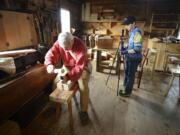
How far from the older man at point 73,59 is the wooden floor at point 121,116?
26 centimetres

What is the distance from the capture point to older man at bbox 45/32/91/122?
1641 mm

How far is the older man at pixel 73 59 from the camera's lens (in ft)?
5.38

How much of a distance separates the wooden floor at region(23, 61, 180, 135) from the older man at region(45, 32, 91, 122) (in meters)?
0.26

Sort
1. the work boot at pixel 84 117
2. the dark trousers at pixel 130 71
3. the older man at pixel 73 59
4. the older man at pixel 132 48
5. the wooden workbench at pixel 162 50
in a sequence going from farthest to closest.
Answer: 1. the wooden workbench at pixel 162 50
2. the dark trousers at pixel 130 71
3. the older man at pixel 132 48
4. the work boot at pixel 84 117
5. the older man at pixel 73 59

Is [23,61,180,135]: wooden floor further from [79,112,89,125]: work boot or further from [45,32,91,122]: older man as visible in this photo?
[45,32,91,122]: older man

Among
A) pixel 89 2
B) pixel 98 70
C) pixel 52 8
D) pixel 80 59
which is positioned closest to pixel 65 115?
pixel 80 59

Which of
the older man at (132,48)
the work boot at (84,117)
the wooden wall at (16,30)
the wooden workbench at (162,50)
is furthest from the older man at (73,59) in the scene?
the wooden workbench at (162,50)

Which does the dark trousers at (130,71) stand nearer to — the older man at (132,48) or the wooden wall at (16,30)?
the older man at (132,48)

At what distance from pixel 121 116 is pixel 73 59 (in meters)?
1.12

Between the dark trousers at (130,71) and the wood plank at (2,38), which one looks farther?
the dark trousers at (130,71)

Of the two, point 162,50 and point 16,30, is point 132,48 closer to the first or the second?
point 16,30

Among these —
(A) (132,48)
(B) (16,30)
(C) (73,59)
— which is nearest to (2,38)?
(B) (16,30)

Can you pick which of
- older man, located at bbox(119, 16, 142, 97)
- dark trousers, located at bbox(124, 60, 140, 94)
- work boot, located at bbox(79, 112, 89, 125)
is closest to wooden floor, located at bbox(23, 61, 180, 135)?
work boot, located at bbox(79, 112, 89, 125)

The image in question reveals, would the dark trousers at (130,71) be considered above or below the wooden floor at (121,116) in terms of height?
above
